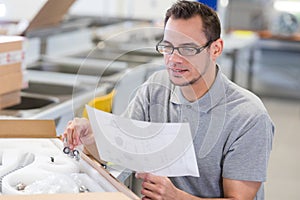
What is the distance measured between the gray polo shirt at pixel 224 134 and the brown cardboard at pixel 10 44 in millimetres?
753

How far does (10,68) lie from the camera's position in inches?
82.0

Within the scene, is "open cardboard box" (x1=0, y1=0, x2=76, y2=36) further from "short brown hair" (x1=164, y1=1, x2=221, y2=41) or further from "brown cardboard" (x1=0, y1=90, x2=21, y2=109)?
"short brown hair" (x1=164, y1=1, x2=221, y2=41)

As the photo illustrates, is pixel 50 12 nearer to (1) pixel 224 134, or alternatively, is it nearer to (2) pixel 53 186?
(1) pixel 224 134

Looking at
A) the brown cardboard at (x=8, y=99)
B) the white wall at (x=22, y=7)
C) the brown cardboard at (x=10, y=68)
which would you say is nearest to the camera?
the brown cardboard at (x=10, y=68)

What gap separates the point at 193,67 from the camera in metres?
1.44

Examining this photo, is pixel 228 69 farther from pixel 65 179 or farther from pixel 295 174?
pixel 65 179

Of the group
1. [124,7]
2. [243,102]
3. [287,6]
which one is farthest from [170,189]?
[287,6]

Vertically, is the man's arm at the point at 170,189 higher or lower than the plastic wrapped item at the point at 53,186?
lower

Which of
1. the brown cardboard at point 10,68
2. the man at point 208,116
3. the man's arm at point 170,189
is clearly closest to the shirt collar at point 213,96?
the man at point 208,116

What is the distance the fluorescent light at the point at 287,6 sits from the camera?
6929 millimetres

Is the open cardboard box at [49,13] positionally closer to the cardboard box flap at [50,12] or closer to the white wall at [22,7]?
the cardboard box flap at [50,12]

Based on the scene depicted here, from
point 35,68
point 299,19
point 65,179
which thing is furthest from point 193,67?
point 299,19

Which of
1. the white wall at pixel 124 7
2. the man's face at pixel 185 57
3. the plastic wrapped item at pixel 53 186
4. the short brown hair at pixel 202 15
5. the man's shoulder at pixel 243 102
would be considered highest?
the white wall at pixel 124 7

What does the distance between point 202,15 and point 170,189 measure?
0.52 m
